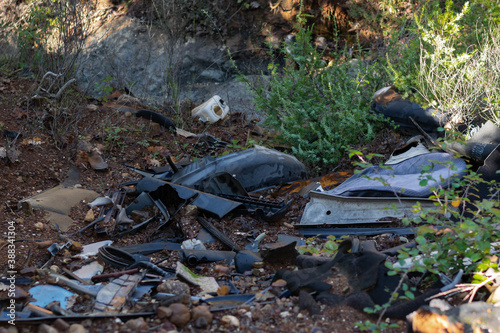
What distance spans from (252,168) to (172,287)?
7.69ft

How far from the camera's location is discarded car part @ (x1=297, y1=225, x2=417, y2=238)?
3.48m

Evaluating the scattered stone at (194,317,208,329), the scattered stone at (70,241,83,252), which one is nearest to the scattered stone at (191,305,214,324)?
the scattered stone at (194,317,208,329)

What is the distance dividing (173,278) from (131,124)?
3.83 metres

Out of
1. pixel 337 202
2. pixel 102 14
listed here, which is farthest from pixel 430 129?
pixel 102 14

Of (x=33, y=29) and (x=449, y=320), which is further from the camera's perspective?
(x=33, y=29)

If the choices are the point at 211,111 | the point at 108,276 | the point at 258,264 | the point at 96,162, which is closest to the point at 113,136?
the point at 96,162

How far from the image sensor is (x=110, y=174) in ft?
16.1

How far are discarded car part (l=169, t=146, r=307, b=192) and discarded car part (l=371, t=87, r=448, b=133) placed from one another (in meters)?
1.17

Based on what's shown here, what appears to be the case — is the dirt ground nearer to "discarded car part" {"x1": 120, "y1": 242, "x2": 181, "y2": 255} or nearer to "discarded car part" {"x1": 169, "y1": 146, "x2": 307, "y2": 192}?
"discarded car part" {"x1": 120, "y1": 242, "x2": 181, "y2": 255}

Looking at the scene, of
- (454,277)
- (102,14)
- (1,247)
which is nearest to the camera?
(454,277)

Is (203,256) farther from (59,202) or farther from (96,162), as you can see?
(96,162)

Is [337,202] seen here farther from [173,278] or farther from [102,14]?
[102,14]

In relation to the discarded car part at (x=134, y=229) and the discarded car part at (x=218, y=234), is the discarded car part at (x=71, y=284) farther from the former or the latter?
the discarded car part at (x=218, y=234)

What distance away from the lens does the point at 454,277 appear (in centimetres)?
228
